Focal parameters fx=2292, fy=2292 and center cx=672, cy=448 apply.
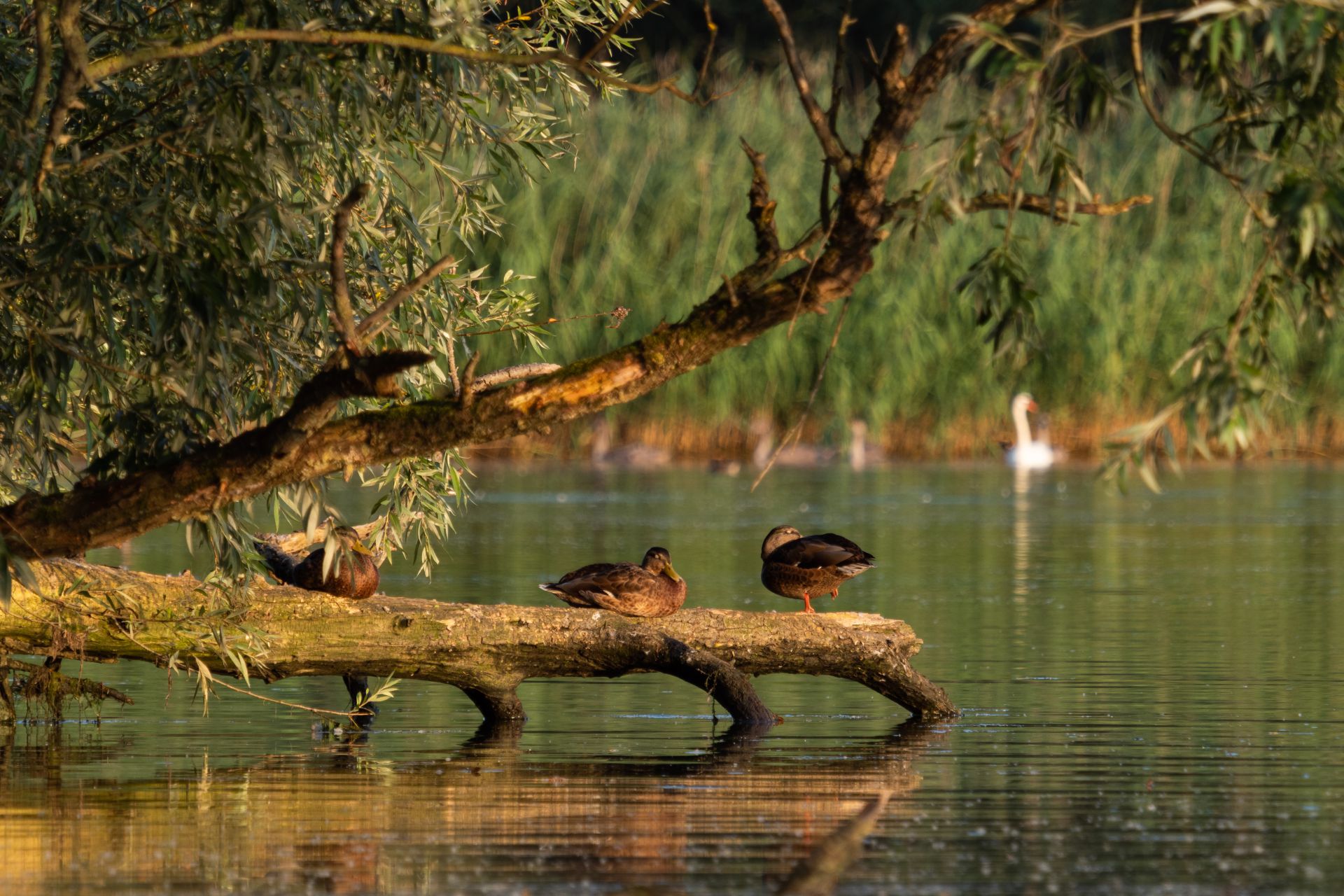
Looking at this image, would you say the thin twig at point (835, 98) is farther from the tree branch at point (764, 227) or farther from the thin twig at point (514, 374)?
the thin twig at point (514, 374)

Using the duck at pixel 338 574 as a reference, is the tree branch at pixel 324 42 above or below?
above

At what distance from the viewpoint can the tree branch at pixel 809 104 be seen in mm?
7770

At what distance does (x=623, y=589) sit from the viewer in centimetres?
1199

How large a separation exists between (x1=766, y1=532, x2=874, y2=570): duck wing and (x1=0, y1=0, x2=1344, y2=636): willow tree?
350 centimetres

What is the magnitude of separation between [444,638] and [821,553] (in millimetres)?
2816

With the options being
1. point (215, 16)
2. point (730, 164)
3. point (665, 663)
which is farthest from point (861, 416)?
point (215, 16)

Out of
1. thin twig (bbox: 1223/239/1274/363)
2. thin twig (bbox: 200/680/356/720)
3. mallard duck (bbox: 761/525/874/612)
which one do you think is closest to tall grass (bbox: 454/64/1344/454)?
mallard duck (bbox: 761/525/874/612)

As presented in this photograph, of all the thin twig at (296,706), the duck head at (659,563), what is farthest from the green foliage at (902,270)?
the thin twig at (296,706)

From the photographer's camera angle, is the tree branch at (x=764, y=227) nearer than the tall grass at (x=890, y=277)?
Yes

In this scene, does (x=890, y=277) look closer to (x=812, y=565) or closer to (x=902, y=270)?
(x=902, y=270)

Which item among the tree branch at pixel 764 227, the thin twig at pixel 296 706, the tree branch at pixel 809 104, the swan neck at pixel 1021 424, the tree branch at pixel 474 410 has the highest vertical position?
the swan neck at pixel 1021 424

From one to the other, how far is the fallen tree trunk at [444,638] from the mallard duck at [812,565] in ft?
4.05

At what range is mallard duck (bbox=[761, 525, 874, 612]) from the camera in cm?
1323

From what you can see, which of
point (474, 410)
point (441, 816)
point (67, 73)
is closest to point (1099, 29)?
point (474, 410)
